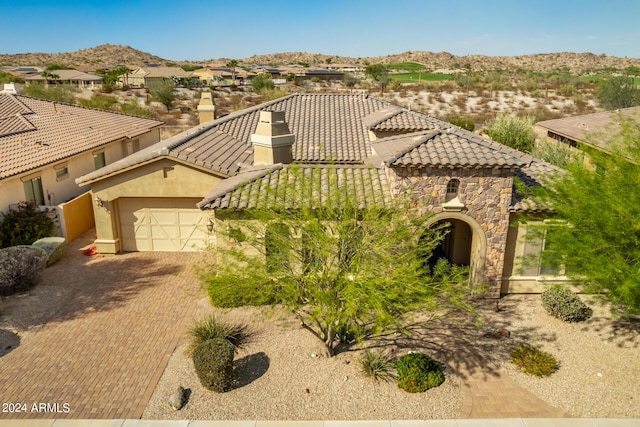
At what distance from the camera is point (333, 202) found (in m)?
11.6

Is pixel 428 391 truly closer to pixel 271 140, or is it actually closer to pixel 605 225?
pixel 605 225

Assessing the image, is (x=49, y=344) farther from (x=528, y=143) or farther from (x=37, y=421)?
(x=528, y=143)

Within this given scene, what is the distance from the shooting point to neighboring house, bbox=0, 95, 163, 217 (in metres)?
21.3

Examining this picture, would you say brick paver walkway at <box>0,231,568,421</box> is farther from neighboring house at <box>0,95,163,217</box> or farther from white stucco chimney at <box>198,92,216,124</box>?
white stucco chimney at <box>198,92,216,124</box>

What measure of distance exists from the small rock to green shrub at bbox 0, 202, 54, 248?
1256 cm

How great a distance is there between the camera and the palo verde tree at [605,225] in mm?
10984

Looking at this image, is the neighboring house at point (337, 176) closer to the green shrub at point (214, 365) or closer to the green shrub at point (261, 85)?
the green shrub at point (214, 365)

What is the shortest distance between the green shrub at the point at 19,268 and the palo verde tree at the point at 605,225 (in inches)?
658

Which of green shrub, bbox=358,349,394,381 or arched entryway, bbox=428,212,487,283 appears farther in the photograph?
arched entryway, bbox=428,212,487,283

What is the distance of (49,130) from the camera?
2705 cm

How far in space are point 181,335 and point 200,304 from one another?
80.7 inches

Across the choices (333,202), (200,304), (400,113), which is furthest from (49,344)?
(400,113)

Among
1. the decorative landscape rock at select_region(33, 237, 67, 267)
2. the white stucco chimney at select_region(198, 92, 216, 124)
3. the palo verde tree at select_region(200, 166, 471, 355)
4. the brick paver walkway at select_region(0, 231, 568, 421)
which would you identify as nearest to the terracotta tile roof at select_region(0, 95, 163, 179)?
the decorative landscape rock at select_region(33, 237, 67, 267)

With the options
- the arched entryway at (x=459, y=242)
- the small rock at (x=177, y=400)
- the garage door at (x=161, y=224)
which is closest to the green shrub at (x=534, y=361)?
the arched entryway at (x=459, y=242)
